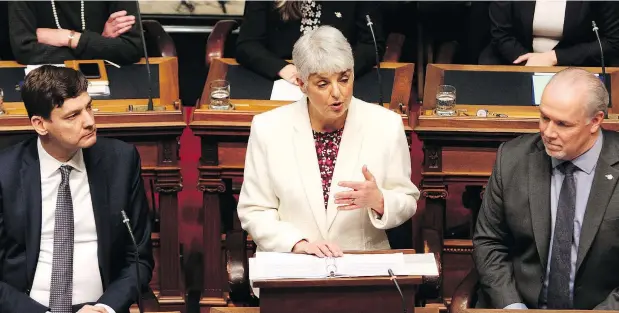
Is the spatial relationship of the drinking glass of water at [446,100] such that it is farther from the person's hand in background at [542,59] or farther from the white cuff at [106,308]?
the white cuff at [106,308]

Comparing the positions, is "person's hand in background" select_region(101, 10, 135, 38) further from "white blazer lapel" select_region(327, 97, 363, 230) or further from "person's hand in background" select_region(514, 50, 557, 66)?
"person's hand in background" select_region(514, 50, 557, 66)

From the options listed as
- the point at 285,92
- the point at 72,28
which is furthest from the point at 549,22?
the point at 72,28

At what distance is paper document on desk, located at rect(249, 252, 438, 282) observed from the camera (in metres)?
3.11

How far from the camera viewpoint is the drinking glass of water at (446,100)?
4.34m

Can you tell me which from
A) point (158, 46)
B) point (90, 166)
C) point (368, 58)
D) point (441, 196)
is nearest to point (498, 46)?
point (368, 58)

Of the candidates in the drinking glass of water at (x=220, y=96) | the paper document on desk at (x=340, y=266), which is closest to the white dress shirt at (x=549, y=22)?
the drinking glass of water at (x=220, y=96)

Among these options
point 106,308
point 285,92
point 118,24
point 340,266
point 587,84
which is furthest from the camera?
point 118,24

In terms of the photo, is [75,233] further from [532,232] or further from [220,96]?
[532,232]

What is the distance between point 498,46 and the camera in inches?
204

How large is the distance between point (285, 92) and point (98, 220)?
4.43ft

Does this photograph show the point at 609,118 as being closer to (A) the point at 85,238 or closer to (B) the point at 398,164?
(B) the point at 398,164

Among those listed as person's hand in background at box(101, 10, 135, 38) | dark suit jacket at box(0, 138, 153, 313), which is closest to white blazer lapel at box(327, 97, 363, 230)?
dark suit jacket at box(0, 138, 153, 313)

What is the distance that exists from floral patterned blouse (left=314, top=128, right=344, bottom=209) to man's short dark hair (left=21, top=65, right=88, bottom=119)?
82 centimetres

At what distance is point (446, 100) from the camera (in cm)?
437
